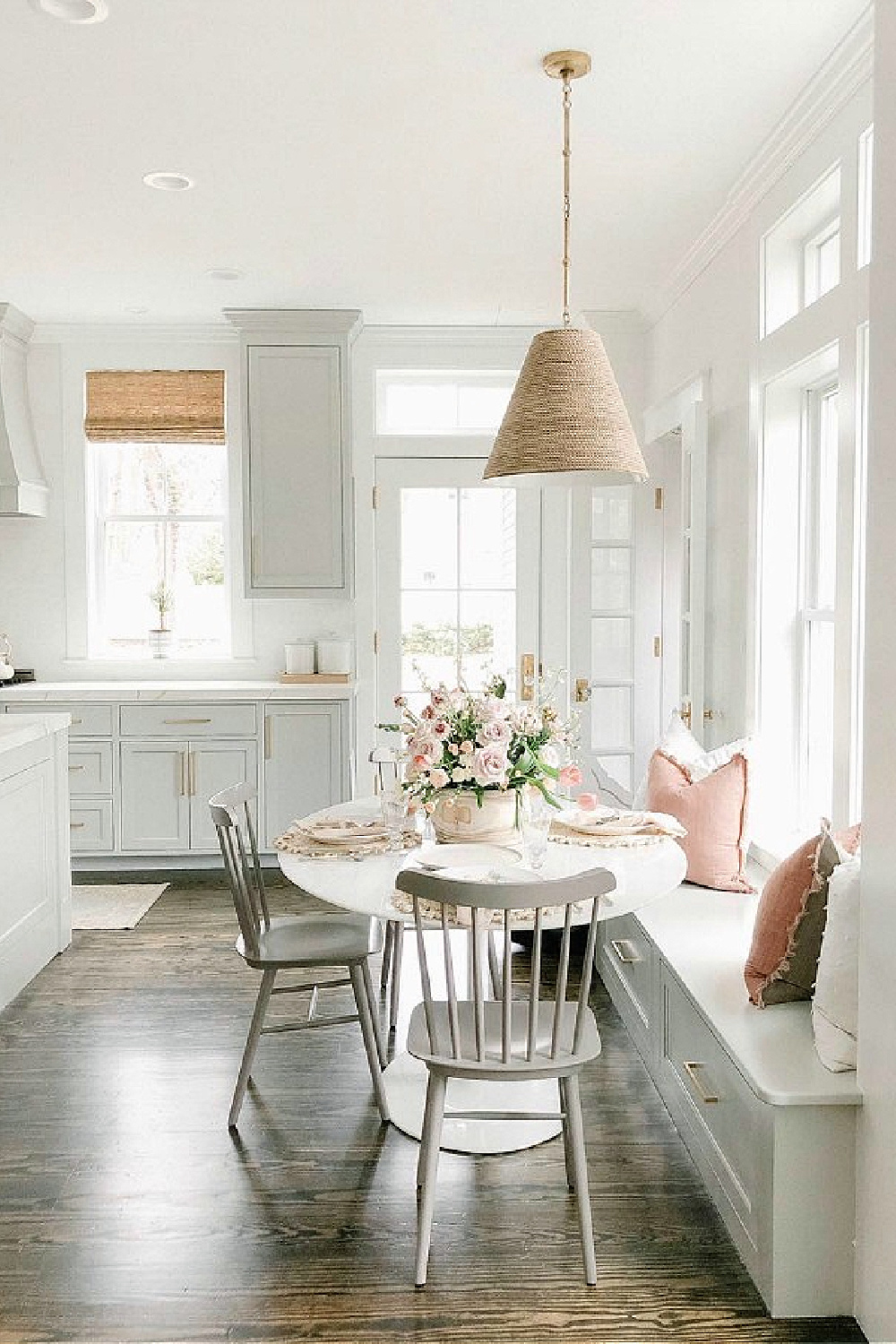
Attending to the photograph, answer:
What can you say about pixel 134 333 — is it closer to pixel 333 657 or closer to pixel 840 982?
pixel 333 657

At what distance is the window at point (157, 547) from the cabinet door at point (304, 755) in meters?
0.78

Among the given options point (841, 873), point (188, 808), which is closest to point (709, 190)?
point (841, 873)

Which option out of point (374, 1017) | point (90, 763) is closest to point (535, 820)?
point (374, 1017)

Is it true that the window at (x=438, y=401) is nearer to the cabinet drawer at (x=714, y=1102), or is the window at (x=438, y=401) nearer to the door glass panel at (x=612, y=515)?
the door glass panel at (x=612, y=515)

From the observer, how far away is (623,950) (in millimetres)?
3643

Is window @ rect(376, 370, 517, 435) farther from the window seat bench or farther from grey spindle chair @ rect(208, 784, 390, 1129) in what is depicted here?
the window seat bench

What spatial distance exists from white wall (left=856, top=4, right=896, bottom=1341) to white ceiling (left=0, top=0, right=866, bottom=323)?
3.11 ft

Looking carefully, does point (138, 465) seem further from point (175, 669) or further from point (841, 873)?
point (841, 873)

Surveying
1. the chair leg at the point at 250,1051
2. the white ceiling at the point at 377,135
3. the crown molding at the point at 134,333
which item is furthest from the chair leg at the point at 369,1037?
the crown molding at the point at 134,333

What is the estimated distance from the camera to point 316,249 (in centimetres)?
477

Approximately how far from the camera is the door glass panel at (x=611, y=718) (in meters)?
5.95

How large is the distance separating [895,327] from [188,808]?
4.43m

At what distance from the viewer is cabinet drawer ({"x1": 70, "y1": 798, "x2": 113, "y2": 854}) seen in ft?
18.9

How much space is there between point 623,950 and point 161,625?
11.6ft
